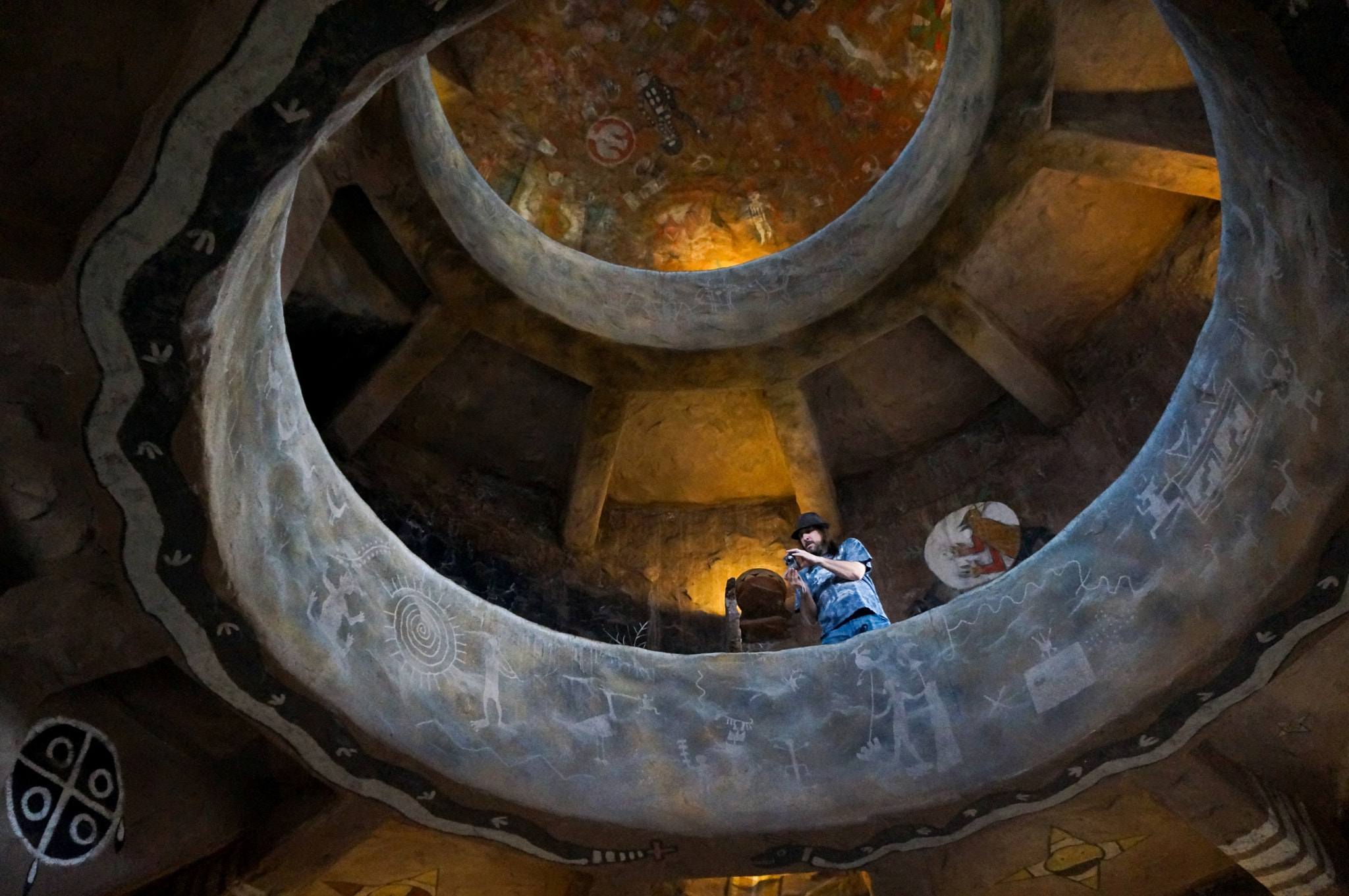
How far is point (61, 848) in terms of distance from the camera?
15.7ft

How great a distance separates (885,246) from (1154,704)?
507 centimetres

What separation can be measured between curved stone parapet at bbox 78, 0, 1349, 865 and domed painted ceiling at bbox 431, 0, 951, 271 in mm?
7350

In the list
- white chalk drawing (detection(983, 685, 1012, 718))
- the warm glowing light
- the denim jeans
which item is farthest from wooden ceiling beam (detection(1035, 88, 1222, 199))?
the warm glowing light

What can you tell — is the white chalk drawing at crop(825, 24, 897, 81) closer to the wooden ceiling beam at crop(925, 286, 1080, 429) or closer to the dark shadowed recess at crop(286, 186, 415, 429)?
the wooden ceiling beam at crop(925, 286, 1080, 429)

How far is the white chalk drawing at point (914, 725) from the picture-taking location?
6.20 meters

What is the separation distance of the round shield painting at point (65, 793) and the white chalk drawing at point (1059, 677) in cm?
485

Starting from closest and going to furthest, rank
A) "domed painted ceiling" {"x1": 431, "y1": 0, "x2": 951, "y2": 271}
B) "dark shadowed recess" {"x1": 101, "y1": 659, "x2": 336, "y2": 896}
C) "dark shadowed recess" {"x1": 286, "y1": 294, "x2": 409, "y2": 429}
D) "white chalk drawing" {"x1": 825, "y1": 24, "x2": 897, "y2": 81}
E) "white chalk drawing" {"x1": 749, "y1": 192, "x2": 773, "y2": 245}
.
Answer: "dark shadowed recess" {"x1": 101, "y1": 659, "x2": 336, "y2": 896} → "dark shadowed recess" {"x1": 286, "y1": 294, "x2": 409, "y2": 429} → "white chalk drawing" {"x1": 825, "y1": 24, "x2": 897, "y2": 81} → "domed painted ceiling" {"x1": 431, "y1": 0, "x2": 951, "y2": 271} → "white chalk drawing" {"x1": 749, "y1": 192, "x2": 773, "y2": 245}

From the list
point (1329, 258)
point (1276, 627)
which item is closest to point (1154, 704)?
point (1276, 627)

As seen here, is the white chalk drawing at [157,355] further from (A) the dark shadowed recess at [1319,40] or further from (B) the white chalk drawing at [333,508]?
(A) the dark shadowed recess at [1319,40]

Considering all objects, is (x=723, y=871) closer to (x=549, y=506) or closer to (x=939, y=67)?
(x=549, y=506)

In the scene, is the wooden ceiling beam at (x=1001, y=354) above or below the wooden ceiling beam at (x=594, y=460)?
above

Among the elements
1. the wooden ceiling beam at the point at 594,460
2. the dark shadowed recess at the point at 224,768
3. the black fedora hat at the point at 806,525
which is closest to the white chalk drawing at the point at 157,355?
the dark shadowed recess at the point at 224,768

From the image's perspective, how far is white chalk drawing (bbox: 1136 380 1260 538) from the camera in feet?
18.0

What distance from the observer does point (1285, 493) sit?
520 centimetres
